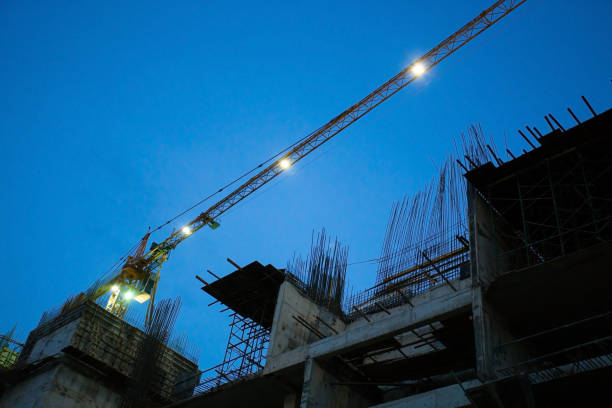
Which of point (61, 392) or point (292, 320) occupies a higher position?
point (292, 320)

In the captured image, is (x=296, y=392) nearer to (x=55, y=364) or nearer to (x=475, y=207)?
(x=475, y=207)

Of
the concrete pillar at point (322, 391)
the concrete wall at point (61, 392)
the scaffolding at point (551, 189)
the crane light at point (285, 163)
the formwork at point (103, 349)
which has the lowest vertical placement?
the concrete pillar at point (322, 391)

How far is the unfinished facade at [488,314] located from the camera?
15.2 meters

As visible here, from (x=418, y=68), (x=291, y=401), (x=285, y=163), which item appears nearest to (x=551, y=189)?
(x=291, y=401)

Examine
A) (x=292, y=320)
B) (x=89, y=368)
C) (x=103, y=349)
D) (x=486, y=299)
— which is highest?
(x=292, y=320)

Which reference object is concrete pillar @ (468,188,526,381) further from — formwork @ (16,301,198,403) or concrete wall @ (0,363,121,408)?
concrete wall @ (0,363,121,408)

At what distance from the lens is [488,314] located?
16.2 m

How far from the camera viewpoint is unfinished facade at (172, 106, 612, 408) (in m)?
15.2

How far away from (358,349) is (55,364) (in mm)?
14007

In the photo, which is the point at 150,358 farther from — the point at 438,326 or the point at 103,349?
the point at 438,326

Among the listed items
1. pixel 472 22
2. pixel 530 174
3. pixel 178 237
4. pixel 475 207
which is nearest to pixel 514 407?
pixel 475 207

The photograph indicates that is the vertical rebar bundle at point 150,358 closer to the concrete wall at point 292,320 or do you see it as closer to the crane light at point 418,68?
the concrete wall at point 292,320

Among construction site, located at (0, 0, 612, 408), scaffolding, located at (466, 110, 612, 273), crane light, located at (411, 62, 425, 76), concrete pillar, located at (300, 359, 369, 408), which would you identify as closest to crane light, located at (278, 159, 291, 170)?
crane light, located at (411, 62, 425, 76)

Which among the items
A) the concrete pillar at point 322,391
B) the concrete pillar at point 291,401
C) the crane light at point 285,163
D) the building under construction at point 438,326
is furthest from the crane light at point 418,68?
the concrete pillar at point 291,401
